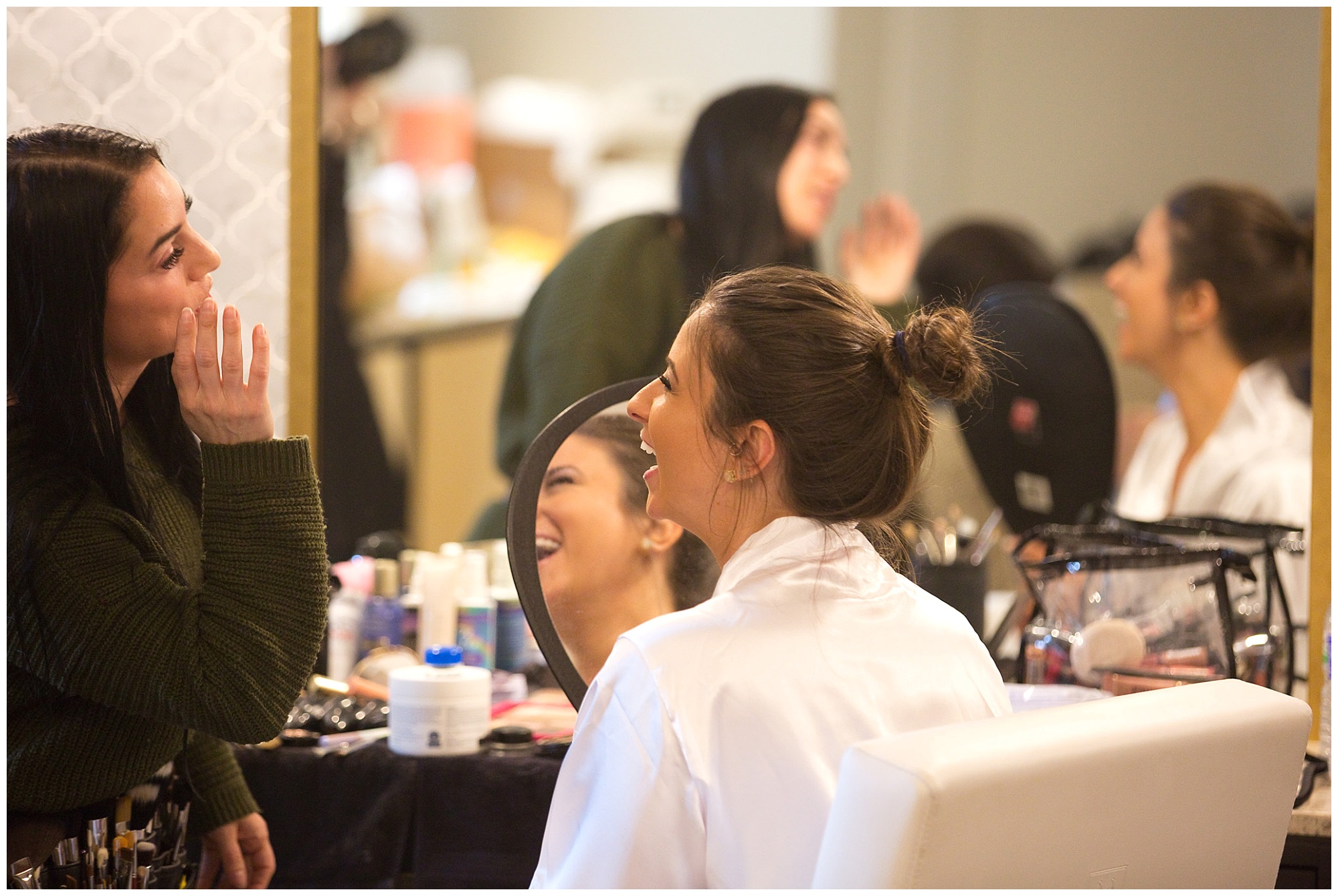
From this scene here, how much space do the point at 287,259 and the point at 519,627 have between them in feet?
2.40

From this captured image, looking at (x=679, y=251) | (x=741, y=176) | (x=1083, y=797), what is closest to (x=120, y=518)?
(x=1083, y=797)

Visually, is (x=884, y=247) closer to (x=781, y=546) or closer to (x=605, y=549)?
(x=605, y=549)

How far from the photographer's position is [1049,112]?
9.75 feet

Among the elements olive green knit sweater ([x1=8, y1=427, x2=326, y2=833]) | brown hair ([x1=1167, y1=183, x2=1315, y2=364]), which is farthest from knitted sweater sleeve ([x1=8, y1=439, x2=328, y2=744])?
brown hair ([x1=1167, y1=183, x2=1315, y2=364])

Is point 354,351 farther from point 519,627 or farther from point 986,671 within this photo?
point 986,671

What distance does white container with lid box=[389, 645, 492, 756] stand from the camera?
1.38 m

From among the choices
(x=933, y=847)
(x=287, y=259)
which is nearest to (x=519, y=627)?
(x=287, y=259)

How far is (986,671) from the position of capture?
0.92m

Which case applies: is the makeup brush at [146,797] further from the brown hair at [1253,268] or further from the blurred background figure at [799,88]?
the brown hair at [1253,268]

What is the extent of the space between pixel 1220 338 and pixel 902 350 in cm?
189

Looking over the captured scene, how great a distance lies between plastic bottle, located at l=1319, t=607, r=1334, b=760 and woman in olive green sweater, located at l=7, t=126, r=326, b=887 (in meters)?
1.11

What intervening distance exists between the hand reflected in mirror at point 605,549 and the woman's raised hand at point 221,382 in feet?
0.96

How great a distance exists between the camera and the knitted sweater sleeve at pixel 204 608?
964 millimetres

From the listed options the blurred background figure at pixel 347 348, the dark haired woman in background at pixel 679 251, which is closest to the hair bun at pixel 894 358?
the dark haired woman in background at pixel 679 251
